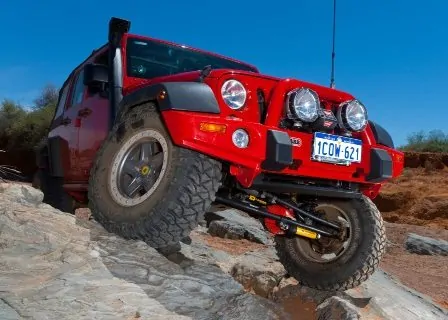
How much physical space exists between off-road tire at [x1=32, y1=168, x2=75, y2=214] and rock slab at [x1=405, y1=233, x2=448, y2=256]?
269 inches

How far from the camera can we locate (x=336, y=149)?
3.36 m

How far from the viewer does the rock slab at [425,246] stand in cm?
955

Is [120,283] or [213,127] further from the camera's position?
[213,127]

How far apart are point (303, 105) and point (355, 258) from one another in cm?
130

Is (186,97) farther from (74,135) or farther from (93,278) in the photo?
(74,135)

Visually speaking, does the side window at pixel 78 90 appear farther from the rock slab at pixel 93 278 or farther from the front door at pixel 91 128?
the rock slab at pixel 93 278

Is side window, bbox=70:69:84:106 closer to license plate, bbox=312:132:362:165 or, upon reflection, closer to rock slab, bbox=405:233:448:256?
license plate, bbox=312:132:362:165

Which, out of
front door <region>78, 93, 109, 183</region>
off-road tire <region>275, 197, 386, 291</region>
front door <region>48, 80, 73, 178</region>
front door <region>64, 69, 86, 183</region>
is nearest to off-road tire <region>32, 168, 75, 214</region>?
front door <region>48, 80, 73, 178</region>

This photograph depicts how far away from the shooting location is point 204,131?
2891mm

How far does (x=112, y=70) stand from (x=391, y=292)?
3.18 m

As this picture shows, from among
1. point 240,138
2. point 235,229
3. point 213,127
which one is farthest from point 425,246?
point 213,127

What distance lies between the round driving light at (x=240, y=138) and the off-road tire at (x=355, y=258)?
1.36m

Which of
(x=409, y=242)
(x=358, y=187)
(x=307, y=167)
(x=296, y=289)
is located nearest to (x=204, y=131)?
(x=307, y=167)

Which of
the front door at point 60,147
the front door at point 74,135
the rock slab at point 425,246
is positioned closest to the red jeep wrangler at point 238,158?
the front door at point 74,135
